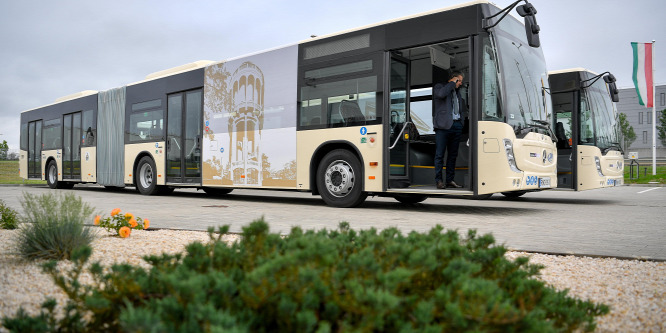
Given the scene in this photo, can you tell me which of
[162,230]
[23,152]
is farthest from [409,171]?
[23,152]

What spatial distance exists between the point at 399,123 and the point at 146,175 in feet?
27.9

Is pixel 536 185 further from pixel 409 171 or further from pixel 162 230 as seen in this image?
pixel 162 230

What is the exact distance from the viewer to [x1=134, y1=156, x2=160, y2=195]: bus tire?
13.7 meters

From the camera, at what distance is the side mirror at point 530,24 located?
711cm

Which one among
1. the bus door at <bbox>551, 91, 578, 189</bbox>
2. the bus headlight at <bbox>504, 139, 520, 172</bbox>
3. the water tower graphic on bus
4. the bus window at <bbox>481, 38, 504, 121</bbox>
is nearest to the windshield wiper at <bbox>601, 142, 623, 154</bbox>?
the bus door at <bbox>551, 91, 578, 189</bbox>

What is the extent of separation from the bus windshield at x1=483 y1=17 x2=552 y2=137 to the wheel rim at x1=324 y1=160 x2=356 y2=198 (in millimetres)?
2727

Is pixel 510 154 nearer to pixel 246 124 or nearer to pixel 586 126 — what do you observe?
pixel 586 126

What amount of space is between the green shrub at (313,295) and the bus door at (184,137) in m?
10.6

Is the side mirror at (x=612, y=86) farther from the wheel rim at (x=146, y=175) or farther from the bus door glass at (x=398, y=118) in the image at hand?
the wheel rim at (x=146, y=175)

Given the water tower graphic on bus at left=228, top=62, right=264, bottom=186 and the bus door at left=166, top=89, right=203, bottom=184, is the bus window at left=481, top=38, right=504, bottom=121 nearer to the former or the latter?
the water tower graphic on bus at left=228, top=62, right=264, bottom=186

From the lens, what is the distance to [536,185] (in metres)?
8.16

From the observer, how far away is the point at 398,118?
29.9 feet

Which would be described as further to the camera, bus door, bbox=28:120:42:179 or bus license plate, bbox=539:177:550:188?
bus door, bbox=28:120:42:179

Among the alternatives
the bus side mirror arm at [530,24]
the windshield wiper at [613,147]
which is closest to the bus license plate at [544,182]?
the bus side mirror arm at [530,24]
